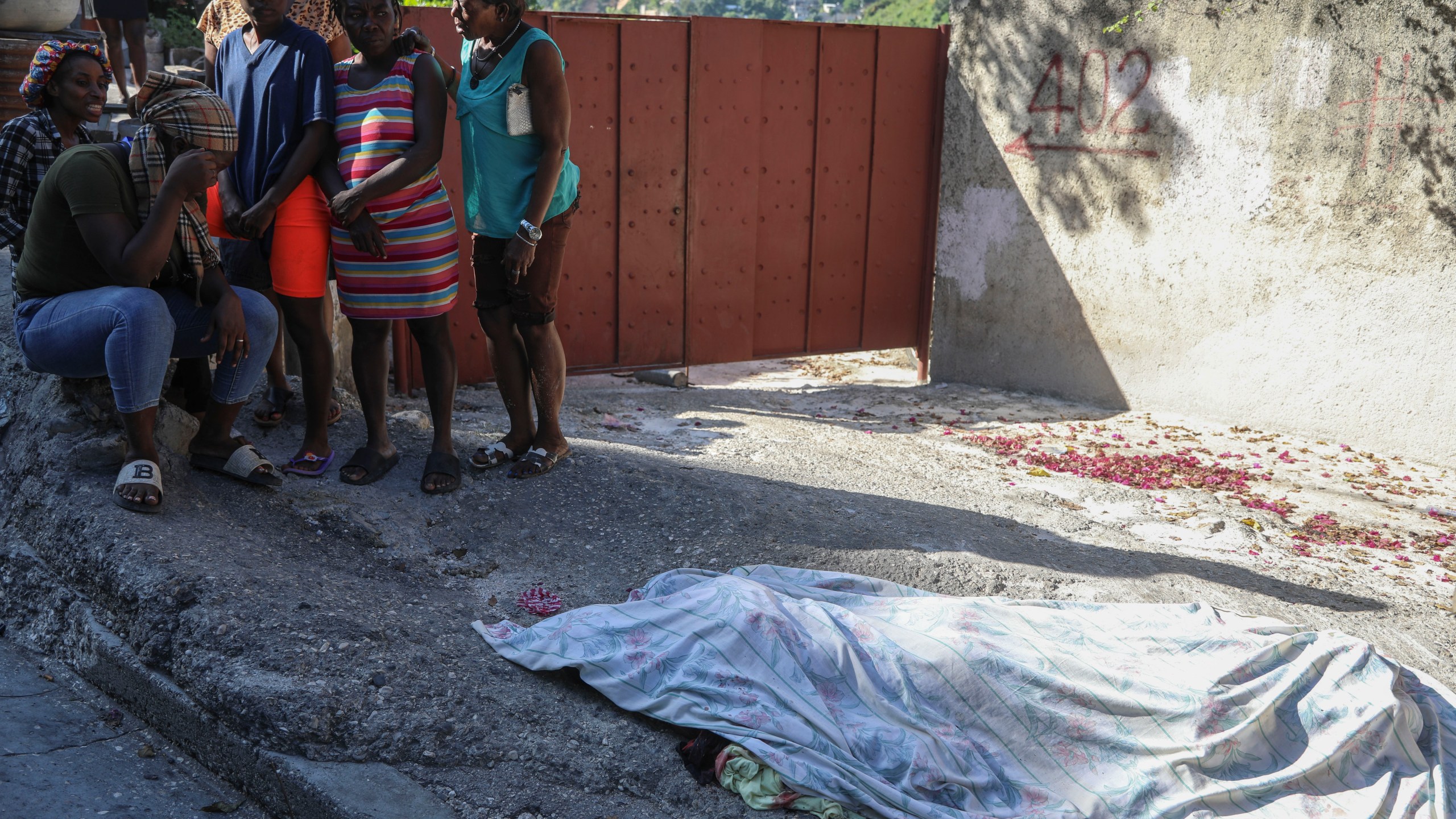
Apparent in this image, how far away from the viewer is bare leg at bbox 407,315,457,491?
3900 millimetres

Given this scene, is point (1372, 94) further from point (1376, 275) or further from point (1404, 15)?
point (1376, 275)

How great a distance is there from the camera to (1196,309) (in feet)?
19.9

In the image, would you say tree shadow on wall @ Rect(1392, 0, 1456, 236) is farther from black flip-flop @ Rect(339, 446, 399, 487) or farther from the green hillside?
the green hillside

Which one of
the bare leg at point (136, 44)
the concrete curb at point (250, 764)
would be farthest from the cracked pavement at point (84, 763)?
the bare leg at point (136, 44)

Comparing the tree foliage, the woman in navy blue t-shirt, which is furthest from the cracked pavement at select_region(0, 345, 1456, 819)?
the tree foliage

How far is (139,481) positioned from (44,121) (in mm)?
1171

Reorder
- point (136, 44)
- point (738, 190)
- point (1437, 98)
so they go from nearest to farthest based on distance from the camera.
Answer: point (1437, 98), point (738, 190), point (136, 44)

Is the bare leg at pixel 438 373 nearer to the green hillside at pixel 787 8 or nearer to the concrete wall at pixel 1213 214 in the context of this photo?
the concrete wall at pixel 1213 214

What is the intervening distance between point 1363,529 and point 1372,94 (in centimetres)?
224

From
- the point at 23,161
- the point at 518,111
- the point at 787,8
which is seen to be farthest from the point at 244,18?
the point at 787,8

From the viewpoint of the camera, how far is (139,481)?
3213 millimetres

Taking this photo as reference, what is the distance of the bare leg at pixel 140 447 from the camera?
126 inches

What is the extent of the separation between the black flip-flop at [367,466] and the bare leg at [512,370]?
19.5 inches

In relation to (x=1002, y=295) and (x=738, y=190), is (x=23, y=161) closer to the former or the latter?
(x=738, y=190)
